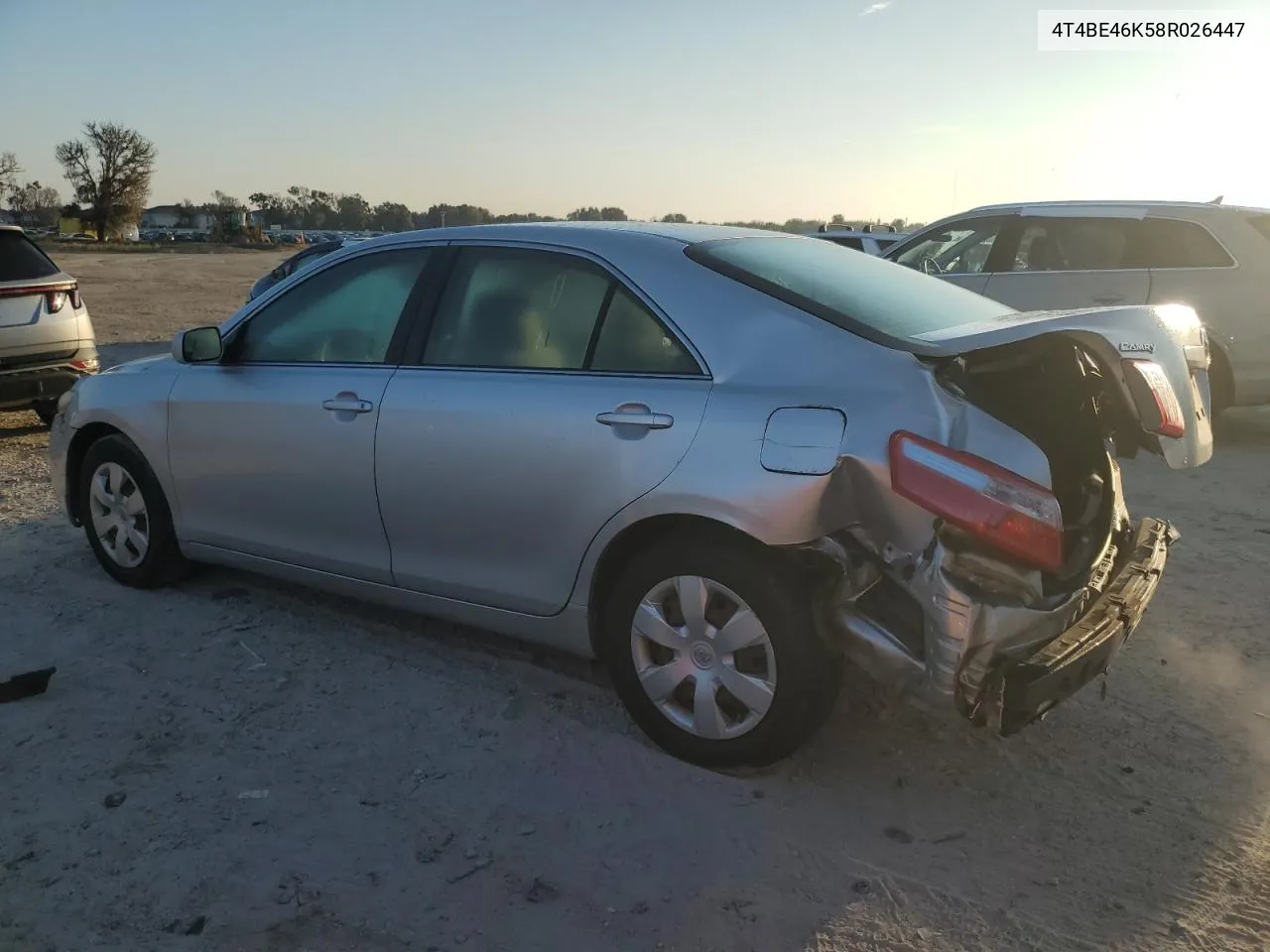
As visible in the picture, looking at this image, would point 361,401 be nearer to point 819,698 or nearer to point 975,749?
point 819,698

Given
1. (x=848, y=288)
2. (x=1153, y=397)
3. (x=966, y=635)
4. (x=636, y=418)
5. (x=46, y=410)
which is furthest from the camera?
(x=46, y=410)

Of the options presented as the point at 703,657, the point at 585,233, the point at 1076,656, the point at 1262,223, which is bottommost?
the point at 703,657

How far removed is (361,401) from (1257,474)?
6111mm

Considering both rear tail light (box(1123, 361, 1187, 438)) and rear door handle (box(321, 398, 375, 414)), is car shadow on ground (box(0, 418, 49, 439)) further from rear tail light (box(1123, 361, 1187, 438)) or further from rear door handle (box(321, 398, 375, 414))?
rear tail light (box(1123, 361, 1187, 438))

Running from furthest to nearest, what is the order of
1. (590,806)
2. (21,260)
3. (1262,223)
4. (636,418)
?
(21,260), (1262,223), (636,418), (590,806)

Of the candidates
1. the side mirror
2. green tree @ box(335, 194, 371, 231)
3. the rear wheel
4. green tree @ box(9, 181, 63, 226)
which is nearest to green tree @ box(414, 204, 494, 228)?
the side mirror

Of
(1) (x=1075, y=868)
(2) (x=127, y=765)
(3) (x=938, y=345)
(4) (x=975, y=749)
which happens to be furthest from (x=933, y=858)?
(2) (x=127, y=765)

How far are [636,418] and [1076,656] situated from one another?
1.40 metres

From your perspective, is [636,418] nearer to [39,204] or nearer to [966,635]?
[966,635]

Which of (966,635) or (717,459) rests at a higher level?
(717,459)

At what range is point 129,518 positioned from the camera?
471 cm

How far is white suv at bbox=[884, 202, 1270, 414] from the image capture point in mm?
7648

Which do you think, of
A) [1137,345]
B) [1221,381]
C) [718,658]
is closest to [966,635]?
[718,658]

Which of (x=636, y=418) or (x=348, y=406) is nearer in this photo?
(x=636, y=418)
